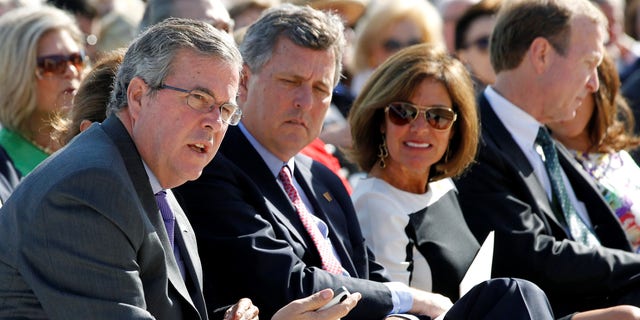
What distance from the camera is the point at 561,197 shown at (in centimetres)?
502

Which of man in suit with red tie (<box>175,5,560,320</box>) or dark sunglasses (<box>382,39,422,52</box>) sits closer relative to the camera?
man in suit with red tie (<box>175,5,560,320</box>)

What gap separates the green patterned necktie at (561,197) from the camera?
4957mm

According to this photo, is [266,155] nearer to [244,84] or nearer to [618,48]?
[244,84]

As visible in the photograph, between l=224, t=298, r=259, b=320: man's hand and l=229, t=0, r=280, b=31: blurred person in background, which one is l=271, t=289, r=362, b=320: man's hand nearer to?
l=224, t=298, r=259, b=320: man's hand

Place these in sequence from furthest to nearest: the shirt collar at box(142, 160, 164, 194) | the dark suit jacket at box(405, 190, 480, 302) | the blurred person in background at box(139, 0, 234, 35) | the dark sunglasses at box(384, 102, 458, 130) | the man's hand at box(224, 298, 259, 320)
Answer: the blurred person in background at box(139, 0, 234, 35) < the dark sunglasses at box(384, 102, 458, 130) < the dark suit jacket at box(405, 190, 480, 302) < the man's hand at box(224, 298, 259, 320) < the shirt collar at box(142, 160, 164, 194)

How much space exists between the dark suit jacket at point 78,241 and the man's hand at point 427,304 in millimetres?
1336

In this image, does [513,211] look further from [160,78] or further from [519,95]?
[160,78]

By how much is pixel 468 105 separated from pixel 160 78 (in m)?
1.95

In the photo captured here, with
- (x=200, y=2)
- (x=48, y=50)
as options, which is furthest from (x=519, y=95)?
(x=48, y=50)

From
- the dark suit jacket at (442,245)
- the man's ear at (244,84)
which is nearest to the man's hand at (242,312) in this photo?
the man's ear at (244,84)

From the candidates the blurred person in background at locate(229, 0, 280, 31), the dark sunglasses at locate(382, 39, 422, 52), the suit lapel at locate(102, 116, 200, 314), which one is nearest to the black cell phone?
the suit lapel at locate(102, 116, 200, 314)

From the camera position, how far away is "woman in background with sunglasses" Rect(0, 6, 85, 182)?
4.96m

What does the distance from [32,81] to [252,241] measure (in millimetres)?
1874

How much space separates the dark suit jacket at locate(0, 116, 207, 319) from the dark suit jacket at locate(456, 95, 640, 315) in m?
2.19
